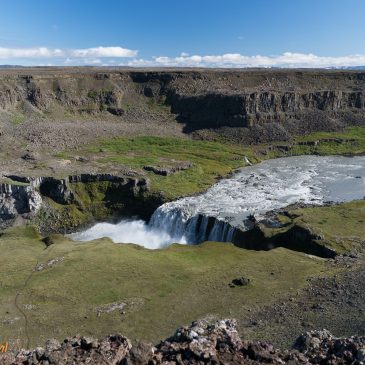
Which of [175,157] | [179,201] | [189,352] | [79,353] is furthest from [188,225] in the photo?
[189,352]

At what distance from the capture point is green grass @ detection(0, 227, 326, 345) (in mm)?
44094

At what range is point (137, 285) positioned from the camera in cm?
5191

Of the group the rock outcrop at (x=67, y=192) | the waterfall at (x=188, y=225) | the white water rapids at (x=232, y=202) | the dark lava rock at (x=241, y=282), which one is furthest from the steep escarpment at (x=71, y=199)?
the dark lava rock at (x=241, y=282)

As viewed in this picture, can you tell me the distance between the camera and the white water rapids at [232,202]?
79.2 metres

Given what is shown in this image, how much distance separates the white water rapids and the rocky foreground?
46487 mm

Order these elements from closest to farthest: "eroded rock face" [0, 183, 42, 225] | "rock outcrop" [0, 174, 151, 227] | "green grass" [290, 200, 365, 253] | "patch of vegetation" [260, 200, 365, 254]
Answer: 1. "green grass" [290, 200, 365, 253]
2. "patch of vegetation" [260, 200, 365, 254]
3. "eroded rock face" [0, 183, 42, 225]
4. "rock outcrop" [0, 174, 151, 227]

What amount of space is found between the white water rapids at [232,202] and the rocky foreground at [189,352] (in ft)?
153

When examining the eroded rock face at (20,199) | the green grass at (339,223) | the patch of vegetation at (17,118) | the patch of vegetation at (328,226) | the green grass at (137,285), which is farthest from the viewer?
the patch of vegetation at (17,118)

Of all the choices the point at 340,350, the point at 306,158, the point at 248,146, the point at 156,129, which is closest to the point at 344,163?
the point at 306,158

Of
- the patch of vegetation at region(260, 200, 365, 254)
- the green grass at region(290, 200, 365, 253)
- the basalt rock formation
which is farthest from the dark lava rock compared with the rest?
the basalt rock formation

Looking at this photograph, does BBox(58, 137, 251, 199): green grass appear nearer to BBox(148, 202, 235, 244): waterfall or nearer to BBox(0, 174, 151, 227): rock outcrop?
BBox(0, 174, 151, 227): rock outcrop

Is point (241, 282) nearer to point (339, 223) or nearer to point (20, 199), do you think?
point (339, 223)

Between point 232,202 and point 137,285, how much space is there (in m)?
40.3

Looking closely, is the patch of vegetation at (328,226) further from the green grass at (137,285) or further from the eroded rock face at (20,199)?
the eroded rock face at (20,199)
